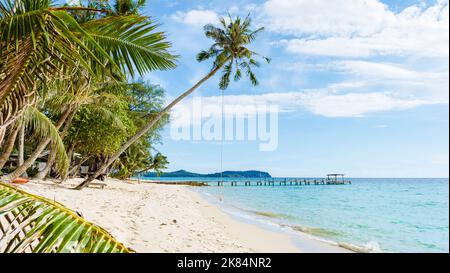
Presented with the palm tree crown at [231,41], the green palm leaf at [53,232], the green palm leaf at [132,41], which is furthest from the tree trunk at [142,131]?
the green palm leaf at [53,232]

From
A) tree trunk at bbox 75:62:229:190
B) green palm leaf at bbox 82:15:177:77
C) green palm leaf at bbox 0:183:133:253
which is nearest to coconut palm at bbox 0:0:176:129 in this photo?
green palm leaf at bbox 82:15:177:77

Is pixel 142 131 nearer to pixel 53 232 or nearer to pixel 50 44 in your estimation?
pixel 50 44

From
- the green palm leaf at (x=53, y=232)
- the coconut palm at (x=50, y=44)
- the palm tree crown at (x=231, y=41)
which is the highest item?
the palm tree crown at (x=231, y=41)

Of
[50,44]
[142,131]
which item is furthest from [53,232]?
[142,131]

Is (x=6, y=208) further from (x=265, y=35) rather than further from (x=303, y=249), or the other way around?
(x=265, y=35)

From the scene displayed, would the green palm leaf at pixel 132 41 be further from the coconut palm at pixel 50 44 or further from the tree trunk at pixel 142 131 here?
the tree trunk at pixel 142 131

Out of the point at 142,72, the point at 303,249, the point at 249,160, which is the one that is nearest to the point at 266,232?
the point at 303,249

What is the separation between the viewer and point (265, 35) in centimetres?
2162

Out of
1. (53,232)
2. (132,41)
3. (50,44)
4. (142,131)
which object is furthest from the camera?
(142,131)

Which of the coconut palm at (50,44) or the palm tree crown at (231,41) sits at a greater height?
the palm tree crown at (231,41)

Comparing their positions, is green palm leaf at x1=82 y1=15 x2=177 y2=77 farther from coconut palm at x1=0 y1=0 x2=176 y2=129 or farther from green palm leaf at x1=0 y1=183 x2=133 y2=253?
green palm leaf at x1=0 y1=183 x2=133 y2=253

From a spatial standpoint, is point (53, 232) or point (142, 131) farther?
point (142, 131)

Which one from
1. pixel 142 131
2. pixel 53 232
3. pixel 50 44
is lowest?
pixel 53 232
